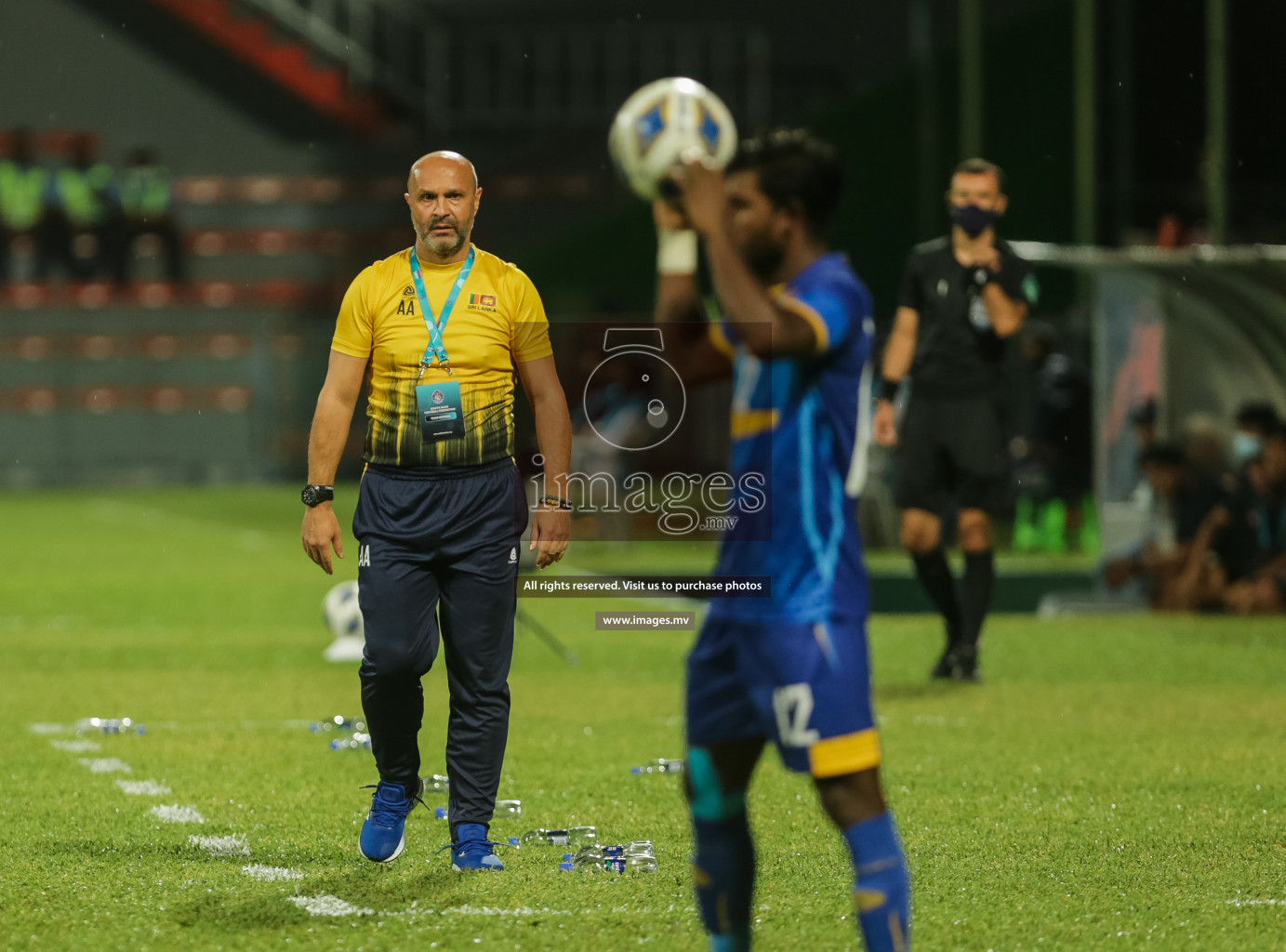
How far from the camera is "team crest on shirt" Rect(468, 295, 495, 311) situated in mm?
5352

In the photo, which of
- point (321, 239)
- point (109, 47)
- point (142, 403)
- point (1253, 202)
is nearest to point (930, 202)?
point (1253, 202)

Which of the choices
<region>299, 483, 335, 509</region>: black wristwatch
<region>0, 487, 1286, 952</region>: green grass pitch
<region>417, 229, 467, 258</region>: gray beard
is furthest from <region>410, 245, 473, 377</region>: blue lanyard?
<region>0, 487, 1286, 952</region>: green grass pitch

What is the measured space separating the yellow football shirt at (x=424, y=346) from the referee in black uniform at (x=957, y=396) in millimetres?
4237

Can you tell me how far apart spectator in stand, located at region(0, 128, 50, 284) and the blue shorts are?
30.0 meters

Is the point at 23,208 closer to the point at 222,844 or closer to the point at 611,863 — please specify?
the point at 222,844

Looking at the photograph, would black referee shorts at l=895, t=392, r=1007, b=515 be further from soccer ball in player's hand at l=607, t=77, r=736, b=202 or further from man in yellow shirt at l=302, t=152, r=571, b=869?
soccer ball in player's hand at l=607, t=77, r=736, b=202

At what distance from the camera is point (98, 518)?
23844 millimetres

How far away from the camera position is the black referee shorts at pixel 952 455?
9.43 m

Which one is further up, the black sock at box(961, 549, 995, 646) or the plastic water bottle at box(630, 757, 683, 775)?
the black sock at box(961, 549, 995, 646)

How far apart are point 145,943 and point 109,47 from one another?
107 ft

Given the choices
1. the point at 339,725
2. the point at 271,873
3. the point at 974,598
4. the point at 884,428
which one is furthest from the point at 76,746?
the point at 974,598

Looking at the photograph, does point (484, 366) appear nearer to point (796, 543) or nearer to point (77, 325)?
point (796, 543)

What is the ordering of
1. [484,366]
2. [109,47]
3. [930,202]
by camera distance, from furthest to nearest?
[109,47] < [930,202] < [484,366]

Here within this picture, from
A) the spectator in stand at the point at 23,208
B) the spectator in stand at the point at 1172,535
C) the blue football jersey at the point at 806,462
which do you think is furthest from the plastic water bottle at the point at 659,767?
the spectator in stand at the point at 23,208
